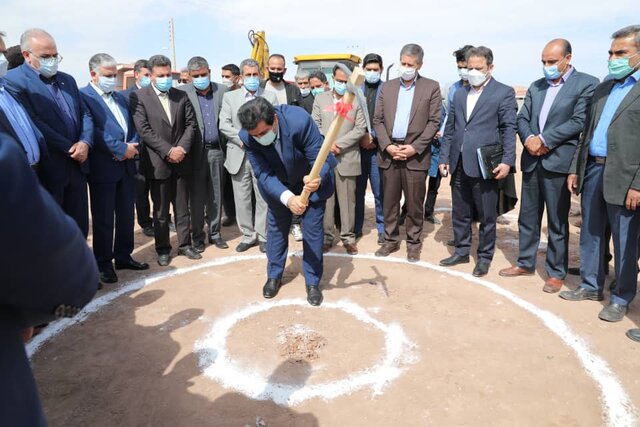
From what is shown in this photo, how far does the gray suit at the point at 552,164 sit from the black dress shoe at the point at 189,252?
389 cm

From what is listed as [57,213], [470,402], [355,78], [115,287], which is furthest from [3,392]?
[115,287]

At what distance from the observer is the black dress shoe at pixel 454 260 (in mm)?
5391

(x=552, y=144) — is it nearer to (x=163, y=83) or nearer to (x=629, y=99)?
(x=629, y=99)

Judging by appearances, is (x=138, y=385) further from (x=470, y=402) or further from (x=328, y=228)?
(x=328, y=228)

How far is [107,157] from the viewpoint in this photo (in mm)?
4730

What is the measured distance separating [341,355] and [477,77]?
3.32 metres

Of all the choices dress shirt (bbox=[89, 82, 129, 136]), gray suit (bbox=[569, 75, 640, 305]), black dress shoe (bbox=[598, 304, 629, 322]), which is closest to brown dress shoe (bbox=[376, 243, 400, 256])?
gray suit (bbox=[569, 75, 640, 305])

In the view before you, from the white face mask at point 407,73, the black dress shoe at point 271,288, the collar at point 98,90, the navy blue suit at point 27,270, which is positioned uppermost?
the white face mask at point 407,73

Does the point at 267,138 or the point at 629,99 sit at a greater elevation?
the point at 629,99

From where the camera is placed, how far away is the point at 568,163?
4.38m

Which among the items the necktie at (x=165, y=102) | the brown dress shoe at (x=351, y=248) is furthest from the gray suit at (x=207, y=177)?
the brown dress shoe at (x=351, y=248)

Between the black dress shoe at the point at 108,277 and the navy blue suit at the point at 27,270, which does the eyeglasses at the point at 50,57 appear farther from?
the navy blue suit at the point at 27,270

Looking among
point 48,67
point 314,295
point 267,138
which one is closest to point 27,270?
point 267,138

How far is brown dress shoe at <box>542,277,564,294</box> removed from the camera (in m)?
4.59
